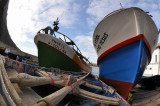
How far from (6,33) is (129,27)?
1336 inches

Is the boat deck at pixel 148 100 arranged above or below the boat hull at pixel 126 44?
below

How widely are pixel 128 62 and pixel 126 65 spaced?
0.16 meters

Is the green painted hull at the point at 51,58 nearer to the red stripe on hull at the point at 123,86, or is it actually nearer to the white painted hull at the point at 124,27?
the white painted hull at the point at 124,27

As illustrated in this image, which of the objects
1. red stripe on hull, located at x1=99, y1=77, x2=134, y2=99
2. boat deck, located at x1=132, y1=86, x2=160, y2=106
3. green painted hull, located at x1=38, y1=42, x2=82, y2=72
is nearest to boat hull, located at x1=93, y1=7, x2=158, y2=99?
red stripe on hull, located at x1=99, y1=77, x2=134, y2=99

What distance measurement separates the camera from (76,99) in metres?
3.92

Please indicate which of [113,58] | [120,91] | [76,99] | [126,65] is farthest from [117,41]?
[76,99]

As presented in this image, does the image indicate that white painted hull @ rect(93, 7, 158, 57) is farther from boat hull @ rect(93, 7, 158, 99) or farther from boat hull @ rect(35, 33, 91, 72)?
boat hull @ rect(35, 33, 91, 72)

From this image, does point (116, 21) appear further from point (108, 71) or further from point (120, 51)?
point (108, 71)

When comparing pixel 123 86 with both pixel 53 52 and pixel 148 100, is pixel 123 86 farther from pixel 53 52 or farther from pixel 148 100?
pixel 53 52

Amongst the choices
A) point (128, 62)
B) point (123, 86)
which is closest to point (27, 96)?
point (123, 86)

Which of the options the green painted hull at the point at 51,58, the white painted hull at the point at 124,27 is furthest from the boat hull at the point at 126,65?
the green painted hull at the point at 51,58

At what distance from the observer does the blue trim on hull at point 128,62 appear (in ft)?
13.1

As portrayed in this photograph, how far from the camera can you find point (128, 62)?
14.0 ft

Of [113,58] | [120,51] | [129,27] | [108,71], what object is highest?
[129,27]
